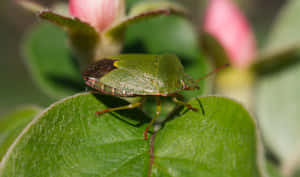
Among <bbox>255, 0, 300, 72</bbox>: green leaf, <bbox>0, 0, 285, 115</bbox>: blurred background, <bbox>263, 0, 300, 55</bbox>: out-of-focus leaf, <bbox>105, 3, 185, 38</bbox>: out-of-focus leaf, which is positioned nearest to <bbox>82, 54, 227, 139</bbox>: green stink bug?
<bbox>105, 3, 185, 38</bbox>: out-of-focus leaf

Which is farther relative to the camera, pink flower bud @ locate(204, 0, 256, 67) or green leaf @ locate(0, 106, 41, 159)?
pink flower bud @ locate(204, 0, 256, 67)

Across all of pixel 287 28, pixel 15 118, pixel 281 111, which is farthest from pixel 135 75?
pixel 287 28

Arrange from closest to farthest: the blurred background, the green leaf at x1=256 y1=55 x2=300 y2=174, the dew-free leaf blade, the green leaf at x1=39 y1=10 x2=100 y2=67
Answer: the dew-free leaf blade < the green leaf at x1=39 y1=10 x2=100 y2=67 < the green leaf at x1=256 y1=55 x2=300 y2=174 < the blurred background

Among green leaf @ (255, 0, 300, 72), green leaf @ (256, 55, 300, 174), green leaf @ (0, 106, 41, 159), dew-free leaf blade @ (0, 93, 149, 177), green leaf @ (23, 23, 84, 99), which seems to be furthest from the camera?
green leaf @ (255, 0, 300, 72)

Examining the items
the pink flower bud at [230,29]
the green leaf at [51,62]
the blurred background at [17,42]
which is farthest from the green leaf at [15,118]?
the blurred background at [17,42]

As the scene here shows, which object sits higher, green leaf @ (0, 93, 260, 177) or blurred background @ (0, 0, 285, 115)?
blurred background @ (0, 0, 285, 115)

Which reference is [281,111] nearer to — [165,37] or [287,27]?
[287,27]

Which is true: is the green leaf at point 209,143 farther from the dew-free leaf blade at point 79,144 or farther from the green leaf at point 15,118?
the green leaf at point 15,118

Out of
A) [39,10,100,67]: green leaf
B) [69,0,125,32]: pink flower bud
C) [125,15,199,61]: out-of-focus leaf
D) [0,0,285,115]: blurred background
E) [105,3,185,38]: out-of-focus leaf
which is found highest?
[0,0,285,115]: blurred background

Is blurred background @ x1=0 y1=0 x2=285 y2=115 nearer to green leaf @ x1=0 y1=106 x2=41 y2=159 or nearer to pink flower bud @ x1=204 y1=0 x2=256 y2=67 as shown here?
pink flower bud @ x1=204 y1=0 x2=256 y2=67
